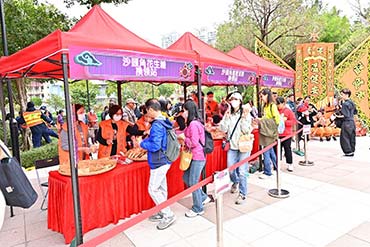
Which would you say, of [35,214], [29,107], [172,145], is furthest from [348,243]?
[29,107]

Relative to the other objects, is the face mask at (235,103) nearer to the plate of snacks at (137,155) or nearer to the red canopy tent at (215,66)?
the red canopy tent at (215,66)

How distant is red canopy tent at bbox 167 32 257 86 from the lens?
421cm

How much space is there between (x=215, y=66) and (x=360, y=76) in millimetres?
8111

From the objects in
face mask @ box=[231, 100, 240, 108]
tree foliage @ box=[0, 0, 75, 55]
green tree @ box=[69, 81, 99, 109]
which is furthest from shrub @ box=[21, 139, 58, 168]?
green tree @ box=[69, 81, 99, 109]

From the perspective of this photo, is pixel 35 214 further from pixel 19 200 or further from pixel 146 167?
pixel 19 200

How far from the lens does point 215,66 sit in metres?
4.36

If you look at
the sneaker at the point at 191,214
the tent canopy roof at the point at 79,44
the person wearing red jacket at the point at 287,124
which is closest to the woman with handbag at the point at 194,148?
the sneaker at the point at 191,214

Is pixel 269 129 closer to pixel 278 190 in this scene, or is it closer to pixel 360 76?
pixel 278 190

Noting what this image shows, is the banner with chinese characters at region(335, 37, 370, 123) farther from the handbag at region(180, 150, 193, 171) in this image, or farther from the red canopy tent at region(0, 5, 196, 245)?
the handbag at region(180, 150, 193, 171)

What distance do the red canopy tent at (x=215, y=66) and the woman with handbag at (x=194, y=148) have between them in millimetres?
809

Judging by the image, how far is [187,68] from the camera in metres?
3.76

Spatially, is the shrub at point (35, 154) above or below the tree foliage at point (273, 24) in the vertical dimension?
below

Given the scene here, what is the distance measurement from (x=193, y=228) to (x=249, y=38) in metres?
14.5

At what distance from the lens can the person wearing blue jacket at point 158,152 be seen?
305cm
